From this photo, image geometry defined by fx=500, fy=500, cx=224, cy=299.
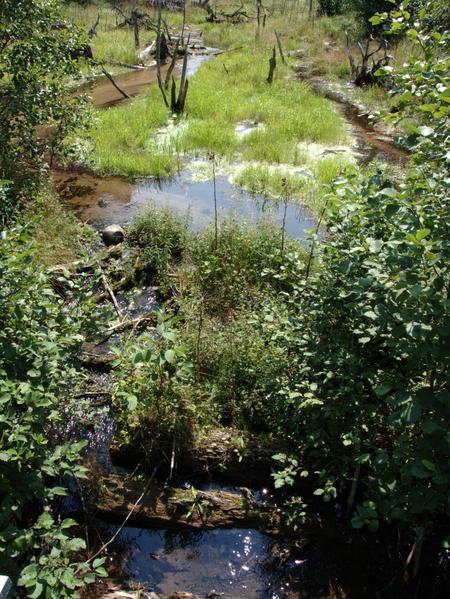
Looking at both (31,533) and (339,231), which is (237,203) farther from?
(31,533)

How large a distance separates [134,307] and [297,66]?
54.2 feet

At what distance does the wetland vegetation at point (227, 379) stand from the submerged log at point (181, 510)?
2cm

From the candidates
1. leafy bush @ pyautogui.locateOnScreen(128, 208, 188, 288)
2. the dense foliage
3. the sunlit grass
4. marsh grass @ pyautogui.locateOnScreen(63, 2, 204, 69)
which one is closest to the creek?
leafy bush @ pyautogui.locateOnScreen(128, 208, 188, 288)

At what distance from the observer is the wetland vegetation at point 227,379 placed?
96.8 inches

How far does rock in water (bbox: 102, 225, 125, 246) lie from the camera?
7656 millimetres

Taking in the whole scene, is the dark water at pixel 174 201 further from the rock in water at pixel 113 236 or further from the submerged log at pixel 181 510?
the submerged log at pixel 181 510

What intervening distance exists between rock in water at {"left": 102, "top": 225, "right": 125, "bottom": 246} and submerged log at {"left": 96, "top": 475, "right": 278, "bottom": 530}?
177 inches

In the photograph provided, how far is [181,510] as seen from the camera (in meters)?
3.82

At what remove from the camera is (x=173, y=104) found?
13148mm

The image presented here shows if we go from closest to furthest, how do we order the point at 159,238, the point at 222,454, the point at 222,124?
the point at 222,454 → the point at 159,238 → the point at 222,124

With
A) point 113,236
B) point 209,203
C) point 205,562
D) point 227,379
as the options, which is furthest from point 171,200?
point 205,562

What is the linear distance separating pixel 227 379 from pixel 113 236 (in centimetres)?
382

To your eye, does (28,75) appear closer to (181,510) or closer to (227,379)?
(227,379)

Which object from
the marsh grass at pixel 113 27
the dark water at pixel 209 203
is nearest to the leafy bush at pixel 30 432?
the dark water at pixel 209 203
